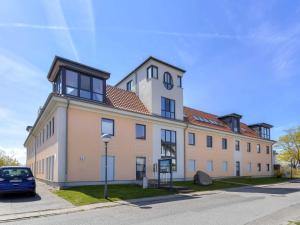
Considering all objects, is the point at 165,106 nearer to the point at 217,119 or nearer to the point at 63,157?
the point at 63,157

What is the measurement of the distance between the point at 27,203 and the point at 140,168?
37.8ft

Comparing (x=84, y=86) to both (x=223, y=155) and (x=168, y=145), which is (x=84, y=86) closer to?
(x=168, y=145)

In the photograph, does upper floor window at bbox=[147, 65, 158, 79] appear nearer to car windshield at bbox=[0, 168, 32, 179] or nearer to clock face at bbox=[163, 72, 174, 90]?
clock face at bbox=[163, 72, 174, 90]

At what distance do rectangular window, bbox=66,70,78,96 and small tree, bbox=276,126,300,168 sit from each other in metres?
48.7

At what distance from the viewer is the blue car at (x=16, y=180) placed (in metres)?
13.5

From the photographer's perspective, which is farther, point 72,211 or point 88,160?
point 88,160

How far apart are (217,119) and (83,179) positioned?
77.6 ft

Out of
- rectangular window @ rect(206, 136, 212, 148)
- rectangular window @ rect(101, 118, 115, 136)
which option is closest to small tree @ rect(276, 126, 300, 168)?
rectangular window @ rect(206, 136, 212, 148)

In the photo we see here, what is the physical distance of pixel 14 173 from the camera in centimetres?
1409

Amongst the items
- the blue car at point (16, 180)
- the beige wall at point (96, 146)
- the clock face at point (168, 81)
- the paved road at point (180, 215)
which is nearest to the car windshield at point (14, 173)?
the blue car at point (16, 180)

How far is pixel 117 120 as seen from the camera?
2155cm

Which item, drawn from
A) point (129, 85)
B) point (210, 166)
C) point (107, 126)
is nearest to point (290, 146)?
point (210, 166)

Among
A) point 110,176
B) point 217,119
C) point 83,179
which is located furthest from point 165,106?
point 217,119

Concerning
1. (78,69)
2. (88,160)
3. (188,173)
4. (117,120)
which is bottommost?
(188,173)
